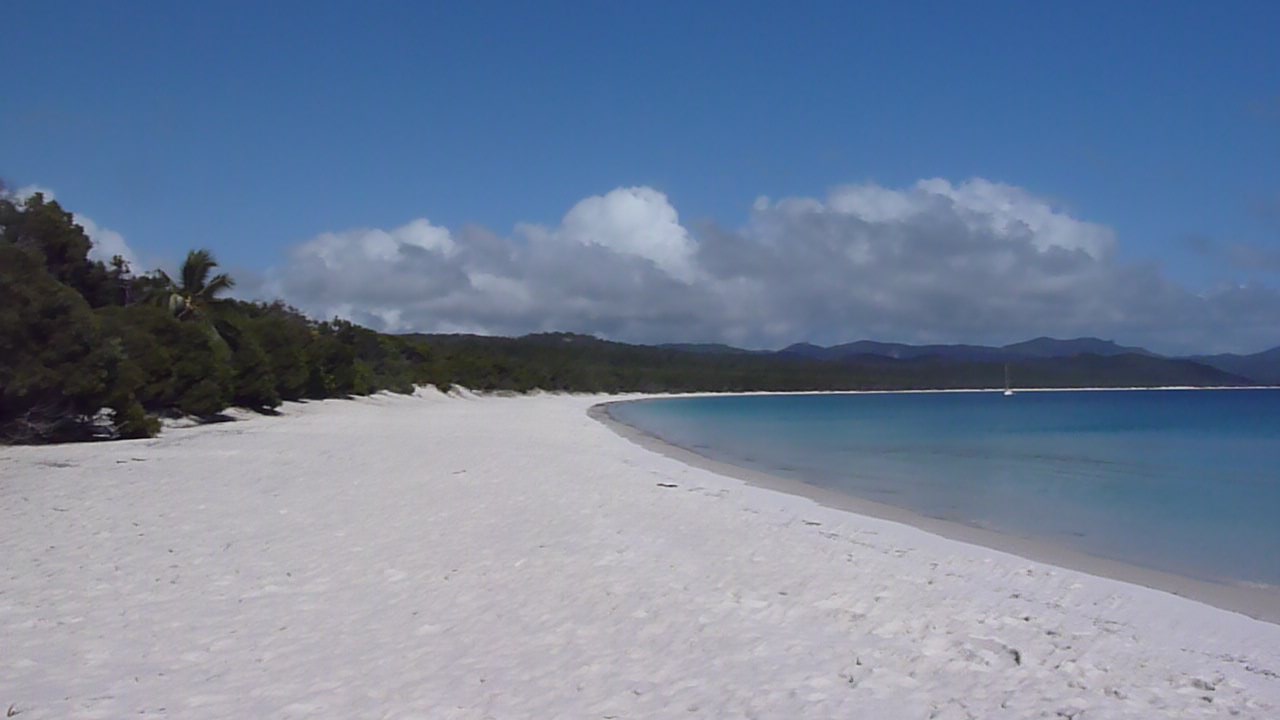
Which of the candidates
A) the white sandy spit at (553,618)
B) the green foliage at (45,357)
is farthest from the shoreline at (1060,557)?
the green foliage at (45,357)

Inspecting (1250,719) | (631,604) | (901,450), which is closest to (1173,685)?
(1250,719)

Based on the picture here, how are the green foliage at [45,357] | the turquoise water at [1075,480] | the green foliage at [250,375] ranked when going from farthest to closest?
the green foliage at [250,375] → the green foliage at [45,357] → the turquoise water at [1075,480]

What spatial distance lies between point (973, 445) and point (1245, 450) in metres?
10.8

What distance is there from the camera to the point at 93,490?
521 inches

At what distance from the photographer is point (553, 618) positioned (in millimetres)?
7086

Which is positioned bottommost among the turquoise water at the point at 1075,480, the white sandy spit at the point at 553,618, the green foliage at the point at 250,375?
the turquoise water at the point at 1075,480

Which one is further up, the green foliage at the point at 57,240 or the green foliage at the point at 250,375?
the green foliage at the point at 57,240

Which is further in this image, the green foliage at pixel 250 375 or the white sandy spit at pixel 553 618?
the green foliage at pixel 250 375

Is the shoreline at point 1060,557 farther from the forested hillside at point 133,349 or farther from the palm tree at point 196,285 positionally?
the palm tree at point 196,285

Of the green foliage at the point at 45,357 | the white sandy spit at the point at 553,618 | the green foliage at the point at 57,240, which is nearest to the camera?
the white sandy spit at the point at 553,618

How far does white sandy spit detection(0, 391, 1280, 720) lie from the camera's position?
5.39m

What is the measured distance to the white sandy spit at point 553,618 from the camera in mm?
5395

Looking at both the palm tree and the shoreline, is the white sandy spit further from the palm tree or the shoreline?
the palm tree

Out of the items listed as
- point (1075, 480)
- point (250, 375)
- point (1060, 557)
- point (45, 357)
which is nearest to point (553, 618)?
point (1060, 557)
